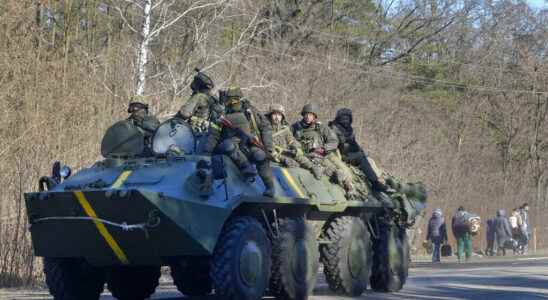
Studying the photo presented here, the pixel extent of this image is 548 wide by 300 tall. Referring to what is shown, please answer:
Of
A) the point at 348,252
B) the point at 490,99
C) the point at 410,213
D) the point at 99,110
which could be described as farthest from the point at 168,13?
the point at 490,99

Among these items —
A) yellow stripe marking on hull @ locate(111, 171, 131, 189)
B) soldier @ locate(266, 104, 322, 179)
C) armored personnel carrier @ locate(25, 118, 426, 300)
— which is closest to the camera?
armored personnel carrier @ locate(25, 118, 426, 300)

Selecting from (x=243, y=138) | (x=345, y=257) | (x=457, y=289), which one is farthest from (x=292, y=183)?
(x=457, y=289)

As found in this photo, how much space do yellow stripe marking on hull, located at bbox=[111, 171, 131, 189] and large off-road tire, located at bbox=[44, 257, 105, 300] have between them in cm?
133

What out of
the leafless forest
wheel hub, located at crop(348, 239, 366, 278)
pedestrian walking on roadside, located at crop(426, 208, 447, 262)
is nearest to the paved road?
wheel hub, located at crop(348, 239, 366, 278)

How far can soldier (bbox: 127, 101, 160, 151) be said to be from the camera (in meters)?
14.6

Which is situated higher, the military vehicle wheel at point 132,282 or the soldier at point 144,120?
the soldier at point 144,120

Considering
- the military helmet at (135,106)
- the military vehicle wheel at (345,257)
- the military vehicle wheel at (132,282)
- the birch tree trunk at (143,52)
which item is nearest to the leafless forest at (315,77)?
the birch tree trunk at (143,52)

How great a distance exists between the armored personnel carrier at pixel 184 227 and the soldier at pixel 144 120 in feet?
0.38

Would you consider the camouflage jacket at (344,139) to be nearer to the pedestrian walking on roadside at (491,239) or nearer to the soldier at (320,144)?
the soldier at (320,144)

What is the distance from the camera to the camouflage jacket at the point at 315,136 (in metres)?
16.8

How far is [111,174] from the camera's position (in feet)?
44.3

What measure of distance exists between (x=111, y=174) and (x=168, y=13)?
15.8 meters

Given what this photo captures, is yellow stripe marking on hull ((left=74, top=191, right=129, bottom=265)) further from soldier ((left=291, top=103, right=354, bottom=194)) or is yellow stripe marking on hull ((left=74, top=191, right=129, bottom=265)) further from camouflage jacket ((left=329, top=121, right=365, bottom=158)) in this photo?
camouflage jacket ((left=329, top=121, right=365, bottom=158))

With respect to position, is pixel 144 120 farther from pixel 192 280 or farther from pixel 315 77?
pixel 315 77
